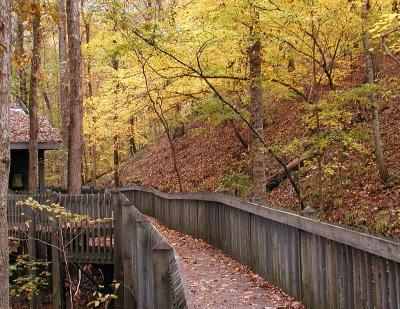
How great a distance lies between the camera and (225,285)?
8.10 m

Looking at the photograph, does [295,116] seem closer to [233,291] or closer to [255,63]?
[255,63]

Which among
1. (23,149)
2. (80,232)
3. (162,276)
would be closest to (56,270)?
(80,232)

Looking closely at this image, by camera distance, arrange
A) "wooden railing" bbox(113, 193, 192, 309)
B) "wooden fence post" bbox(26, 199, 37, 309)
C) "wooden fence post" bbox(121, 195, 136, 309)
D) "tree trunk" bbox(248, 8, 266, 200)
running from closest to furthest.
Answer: "wooden railing" bbox(113, 193, 192, 309) < "wooden fence post" bbox(121, 195, 136, 309) < "wooden fence post" bbox(26, 199, 37, 309) < "tree trunk" bbox(248, 8, 266, 200)

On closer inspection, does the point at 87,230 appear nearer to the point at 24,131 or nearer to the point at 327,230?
the point at 327,230

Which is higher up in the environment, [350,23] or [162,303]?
[350,23]

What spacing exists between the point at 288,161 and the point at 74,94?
807 cm

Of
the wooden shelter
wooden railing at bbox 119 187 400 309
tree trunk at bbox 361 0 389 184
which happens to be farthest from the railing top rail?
the wooden shelter

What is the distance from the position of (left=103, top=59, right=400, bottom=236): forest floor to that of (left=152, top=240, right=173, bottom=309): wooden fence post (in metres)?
2.45

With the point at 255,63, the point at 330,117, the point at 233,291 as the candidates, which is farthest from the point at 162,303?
the point at 255,63

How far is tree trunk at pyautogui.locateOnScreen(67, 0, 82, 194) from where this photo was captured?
14.5 meters

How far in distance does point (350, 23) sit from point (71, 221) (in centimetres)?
780

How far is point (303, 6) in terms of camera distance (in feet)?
35.8

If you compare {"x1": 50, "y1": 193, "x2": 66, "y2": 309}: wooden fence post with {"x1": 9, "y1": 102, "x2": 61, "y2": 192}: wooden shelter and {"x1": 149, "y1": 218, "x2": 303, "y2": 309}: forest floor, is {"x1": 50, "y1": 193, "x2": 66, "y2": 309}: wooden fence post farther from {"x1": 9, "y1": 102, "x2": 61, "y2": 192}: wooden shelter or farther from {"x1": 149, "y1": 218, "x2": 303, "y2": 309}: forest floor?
{"x1": 9, "y1": 102, "x2": 61, "y2": 192}: wooden shelter

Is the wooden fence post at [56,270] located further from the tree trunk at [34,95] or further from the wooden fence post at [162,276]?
the wooden fence post at [162,276]
